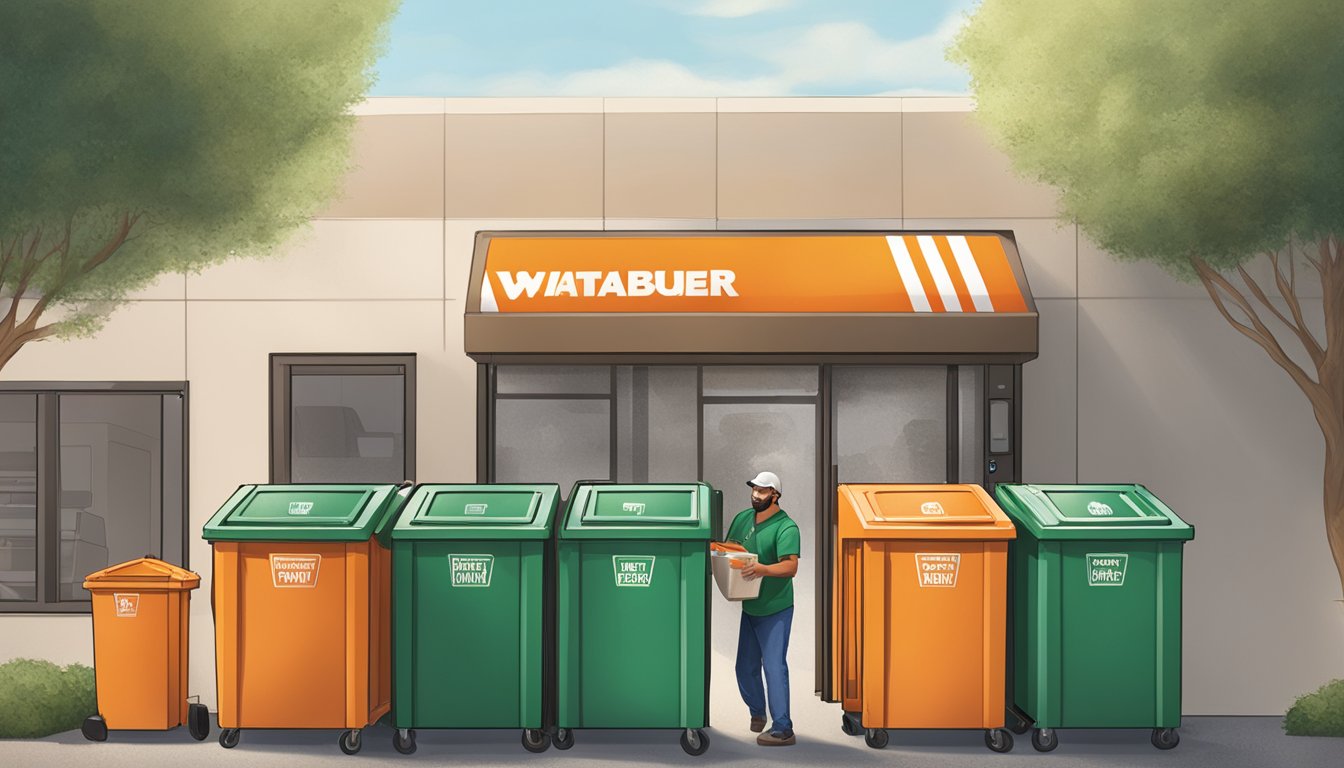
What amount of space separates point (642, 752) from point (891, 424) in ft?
11.4

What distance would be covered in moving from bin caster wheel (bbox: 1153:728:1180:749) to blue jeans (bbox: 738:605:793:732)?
2260mm

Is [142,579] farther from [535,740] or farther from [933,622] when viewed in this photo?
[933,622]

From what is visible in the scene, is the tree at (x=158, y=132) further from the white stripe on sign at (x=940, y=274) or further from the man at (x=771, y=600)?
the white stripe on sign at (x=940, y=274)

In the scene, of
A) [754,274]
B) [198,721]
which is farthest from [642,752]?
[754,274]

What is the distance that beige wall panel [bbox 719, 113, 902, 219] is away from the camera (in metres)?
10.0

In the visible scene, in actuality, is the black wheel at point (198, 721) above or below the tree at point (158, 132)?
below

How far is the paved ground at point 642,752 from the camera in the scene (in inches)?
294

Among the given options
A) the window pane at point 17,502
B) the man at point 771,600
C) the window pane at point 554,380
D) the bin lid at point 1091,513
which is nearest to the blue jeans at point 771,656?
the man at point 771,600

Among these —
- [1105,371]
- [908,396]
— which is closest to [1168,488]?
[1105,371]

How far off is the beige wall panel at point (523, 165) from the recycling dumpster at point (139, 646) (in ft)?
12.1

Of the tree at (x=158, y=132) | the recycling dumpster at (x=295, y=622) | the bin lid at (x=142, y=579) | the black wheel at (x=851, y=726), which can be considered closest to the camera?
the recycling dumpster at (x=295, y=622)

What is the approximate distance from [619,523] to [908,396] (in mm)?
3237

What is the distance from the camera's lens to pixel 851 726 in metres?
8.09

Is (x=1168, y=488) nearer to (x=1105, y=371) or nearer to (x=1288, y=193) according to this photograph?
(x=1105, y=371)
